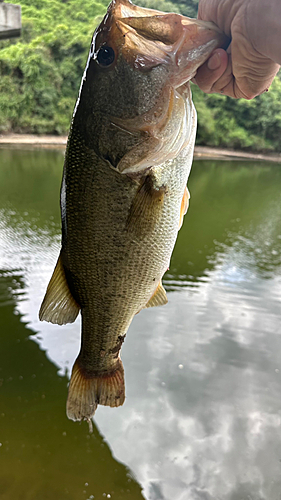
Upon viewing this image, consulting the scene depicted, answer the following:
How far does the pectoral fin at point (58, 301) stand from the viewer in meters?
1.42

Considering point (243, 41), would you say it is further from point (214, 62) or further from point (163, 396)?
point (163, 396)

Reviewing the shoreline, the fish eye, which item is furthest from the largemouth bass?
the shoreline

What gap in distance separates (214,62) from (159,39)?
0.22 metres

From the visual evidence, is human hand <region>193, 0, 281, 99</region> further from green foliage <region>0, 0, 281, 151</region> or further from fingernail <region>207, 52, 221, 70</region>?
green foliage <region>0, 0, 281, 151</region>

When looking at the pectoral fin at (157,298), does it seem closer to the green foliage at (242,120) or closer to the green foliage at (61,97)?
the green foliage at (61,97)

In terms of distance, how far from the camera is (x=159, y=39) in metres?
1.15

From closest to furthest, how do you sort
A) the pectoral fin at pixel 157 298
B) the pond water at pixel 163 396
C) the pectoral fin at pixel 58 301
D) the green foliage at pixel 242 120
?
the pectoral fin at pixel 58 301, the pectoral fin at pixel 157 298, the pond water at pixel 163 396, the green foliage at pixel 242 120

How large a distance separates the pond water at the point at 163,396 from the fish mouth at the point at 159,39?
3.12 meters

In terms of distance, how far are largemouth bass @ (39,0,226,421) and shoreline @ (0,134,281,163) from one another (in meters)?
22.4

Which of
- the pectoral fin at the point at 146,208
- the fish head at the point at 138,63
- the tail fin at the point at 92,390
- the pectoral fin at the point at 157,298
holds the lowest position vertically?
the tail fin at the point at 92,390

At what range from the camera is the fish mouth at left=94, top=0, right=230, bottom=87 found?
3.68ft

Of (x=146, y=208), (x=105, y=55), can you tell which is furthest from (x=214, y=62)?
(x=146, y=208)

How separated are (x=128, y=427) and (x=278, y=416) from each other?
1.62 m

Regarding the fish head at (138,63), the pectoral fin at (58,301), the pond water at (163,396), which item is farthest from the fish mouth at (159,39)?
the pond water at (163,396)
